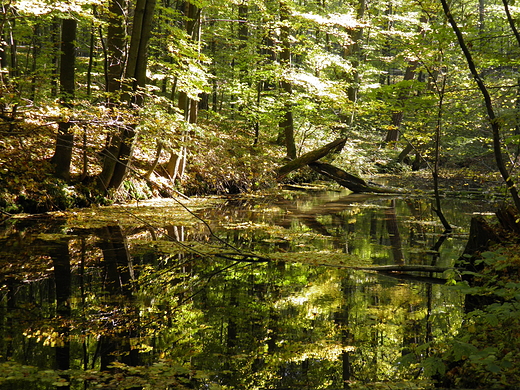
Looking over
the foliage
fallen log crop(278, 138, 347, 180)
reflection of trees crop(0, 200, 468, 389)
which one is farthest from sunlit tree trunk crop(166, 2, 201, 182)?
the foliage

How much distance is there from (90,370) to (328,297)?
3065 mm

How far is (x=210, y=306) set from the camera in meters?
4.92

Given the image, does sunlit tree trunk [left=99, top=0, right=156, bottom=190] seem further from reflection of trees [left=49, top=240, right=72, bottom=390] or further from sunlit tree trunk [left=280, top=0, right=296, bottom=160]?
sunlit tree trunk [left=280, top=0, right=296, bottom=160]

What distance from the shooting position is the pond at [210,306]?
3410 millimetres

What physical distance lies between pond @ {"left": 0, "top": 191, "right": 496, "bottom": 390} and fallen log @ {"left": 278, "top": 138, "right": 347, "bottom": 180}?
7544 mm

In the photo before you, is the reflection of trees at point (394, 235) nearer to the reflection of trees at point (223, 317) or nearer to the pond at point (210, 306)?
the pond at point (210, 306)

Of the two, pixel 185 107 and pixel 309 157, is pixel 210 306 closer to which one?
pixel 185 107

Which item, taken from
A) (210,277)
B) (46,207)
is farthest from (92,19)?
(210,277)

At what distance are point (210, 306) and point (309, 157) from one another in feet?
41.7

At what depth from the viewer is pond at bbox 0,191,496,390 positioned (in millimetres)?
3410

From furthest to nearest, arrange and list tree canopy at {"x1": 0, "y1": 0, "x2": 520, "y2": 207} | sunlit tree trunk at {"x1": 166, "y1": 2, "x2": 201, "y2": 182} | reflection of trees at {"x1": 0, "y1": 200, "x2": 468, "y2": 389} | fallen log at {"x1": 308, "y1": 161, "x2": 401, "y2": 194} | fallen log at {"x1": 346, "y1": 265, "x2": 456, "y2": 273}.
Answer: fallen log at {"x1": 308, "y1": 161, "x2": 401, "y2": 194}, sunlit tree trunk at {"x1": 166, "y1": 2, "x2": 201, "y2": 182}, tree canopy at {"x1": 0, "y1": 0, "x2": 520, "y2": 207}, fallen log at {"x1": 346, "y1": 265, "x2": 456, "y2": 273}, reflection of trees at {"x1": 0, "y1": 200, "x2": 468, "y2": 389}

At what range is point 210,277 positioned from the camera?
612cm

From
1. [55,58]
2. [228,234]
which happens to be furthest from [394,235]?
[55,58]

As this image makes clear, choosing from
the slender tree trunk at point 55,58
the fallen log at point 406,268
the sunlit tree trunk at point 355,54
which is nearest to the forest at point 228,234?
the fallen log at point 406,268
